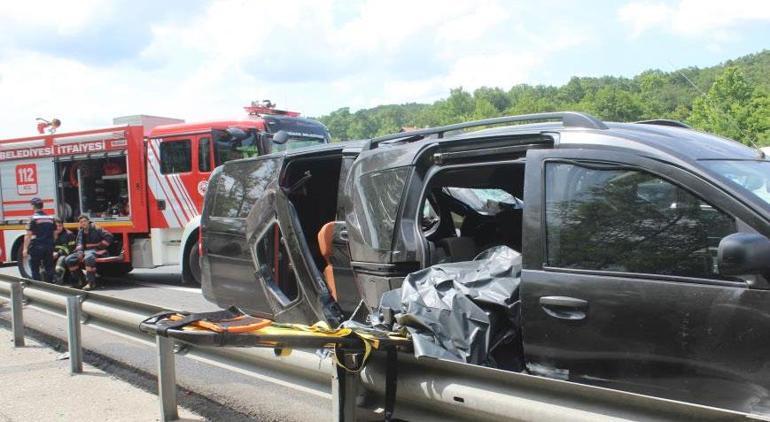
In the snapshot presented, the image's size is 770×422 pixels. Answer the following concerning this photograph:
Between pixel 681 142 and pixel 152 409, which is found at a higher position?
pixel 681 142

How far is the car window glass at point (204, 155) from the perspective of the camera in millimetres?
11234

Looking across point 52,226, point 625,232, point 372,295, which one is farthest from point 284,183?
point 52,226

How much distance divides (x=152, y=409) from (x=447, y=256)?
7.88ft

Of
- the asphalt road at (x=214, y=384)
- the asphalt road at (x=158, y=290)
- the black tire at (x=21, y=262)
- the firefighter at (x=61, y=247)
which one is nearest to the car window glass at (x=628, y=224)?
the asphalt road at (x=214, y=384)

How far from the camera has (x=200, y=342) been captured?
2926 mm

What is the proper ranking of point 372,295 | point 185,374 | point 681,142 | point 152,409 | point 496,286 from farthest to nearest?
point 185,374
point 152,409
point 372,295
point 496,286
point 681,142

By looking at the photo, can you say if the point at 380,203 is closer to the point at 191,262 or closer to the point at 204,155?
the point at 191,262

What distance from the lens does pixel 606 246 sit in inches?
118

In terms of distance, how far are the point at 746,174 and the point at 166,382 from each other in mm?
3587

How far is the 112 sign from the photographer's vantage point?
14.0 meters

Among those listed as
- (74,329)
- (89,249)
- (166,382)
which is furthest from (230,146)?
(166,382)

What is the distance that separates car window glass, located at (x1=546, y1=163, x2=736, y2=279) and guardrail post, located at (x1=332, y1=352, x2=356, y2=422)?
3.49 feet

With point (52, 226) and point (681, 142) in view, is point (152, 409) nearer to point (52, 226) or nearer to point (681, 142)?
point (681, 142)

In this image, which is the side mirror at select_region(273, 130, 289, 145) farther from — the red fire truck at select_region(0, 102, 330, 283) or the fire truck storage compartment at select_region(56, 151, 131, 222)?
the fire truck storage compartment at select_region(56, 151, 131, 222)
